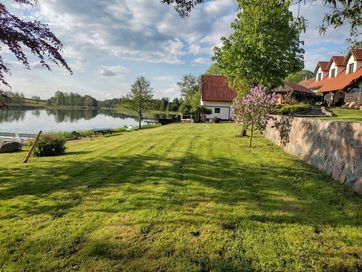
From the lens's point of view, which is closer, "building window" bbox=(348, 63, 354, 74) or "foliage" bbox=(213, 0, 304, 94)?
"foliage" bbox=(213, 0, 304, 94)

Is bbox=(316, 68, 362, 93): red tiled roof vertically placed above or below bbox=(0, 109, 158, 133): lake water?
above

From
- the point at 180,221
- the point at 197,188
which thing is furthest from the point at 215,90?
the point at 180,221

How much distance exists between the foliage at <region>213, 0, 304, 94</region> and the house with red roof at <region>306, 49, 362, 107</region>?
439 inches

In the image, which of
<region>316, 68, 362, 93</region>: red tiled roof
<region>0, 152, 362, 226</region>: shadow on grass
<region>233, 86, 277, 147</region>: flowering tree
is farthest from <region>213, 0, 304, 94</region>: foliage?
<region>316, 68, 362, 93</region>: red tiled roof

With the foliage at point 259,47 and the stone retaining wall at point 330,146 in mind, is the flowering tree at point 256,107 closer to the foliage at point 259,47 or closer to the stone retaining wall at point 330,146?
the stone retaining wall at point 330,146

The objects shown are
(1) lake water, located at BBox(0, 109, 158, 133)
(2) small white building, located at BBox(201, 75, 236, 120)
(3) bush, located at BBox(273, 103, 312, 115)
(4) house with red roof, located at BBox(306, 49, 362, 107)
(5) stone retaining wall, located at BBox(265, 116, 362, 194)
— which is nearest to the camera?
(5) stone retaining wall, located at BBox(265, 116, 362, 194)

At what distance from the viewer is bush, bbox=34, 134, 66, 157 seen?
11250mm

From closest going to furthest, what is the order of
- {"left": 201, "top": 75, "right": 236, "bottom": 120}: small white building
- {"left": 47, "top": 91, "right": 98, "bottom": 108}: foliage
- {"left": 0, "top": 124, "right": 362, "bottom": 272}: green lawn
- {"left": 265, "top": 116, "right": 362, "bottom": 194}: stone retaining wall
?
{"left": 0, "top": 124, "right": 362, "bottom": 272}: green lawn → {"left": 265, "top": 116, "right": 362, "bottom": 194}: stone retaining wall → {"left": 201, "top": 75, "right": 236, "bottom": 120}: small white building → {"left": 47, "top": 91, "right": 98, "bottom": 108}: foliage

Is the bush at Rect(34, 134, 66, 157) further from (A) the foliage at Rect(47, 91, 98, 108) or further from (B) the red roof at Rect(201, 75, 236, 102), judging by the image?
(A) the foliage at Rect(47, 91, 98, 108)

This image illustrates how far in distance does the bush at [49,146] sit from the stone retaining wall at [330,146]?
10.2 metres

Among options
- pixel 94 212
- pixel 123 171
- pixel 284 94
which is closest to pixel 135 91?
pixel 284 94

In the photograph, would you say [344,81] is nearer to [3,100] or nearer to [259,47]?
[259,47]

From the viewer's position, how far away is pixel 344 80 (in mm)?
26266

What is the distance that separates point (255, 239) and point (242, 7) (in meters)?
14.1
